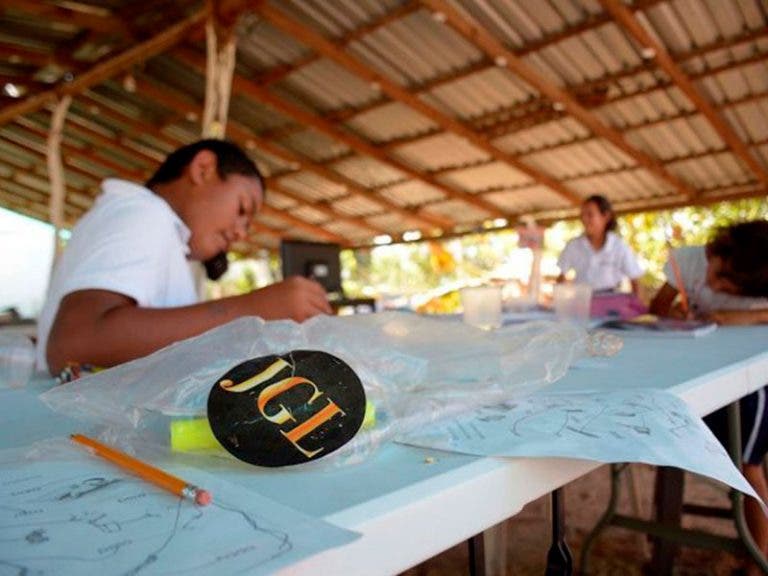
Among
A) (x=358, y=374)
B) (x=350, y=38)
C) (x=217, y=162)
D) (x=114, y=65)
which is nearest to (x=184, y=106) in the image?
(x=114, y=65)

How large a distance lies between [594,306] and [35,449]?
174cm

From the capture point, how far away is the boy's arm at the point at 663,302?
1.88 m

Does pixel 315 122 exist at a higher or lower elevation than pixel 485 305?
higher

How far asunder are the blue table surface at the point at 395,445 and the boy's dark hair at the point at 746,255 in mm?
477

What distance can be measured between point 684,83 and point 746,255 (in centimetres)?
389

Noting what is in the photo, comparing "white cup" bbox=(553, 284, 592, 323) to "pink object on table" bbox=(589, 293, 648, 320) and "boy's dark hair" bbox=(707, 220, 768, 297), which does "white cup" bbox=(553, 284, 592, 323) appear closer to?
"pink object on table" bbox=(589, 293, 648, 320)

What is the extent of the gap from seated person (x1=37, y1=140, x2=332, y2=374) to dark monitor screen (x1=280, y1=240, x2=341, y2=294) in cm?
187

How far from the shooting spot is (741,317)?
1515 mm

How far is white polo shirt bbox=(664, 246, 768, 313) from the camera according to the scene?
1789mm

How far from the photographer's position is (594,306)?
194 cm

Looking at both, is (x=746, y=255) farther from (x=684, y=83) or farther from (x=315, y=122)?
(x=315, y=122)

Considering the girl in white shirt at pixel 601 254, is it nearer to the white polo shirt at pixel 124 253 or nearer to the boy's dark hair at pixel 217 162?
the boy's dark hair at pixel 217 162

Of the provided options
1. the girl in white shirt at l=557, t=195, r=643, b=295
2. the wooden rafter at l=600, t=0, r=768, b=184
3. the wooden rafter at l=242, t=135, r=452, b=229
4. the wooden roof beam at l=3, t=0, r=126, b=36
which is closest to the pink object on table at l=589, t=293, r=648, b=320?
the girl in white shirt at l=557, t=195, r=643, b=295

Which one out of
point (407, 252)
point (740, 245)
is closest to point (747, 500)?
point (740, 245)
